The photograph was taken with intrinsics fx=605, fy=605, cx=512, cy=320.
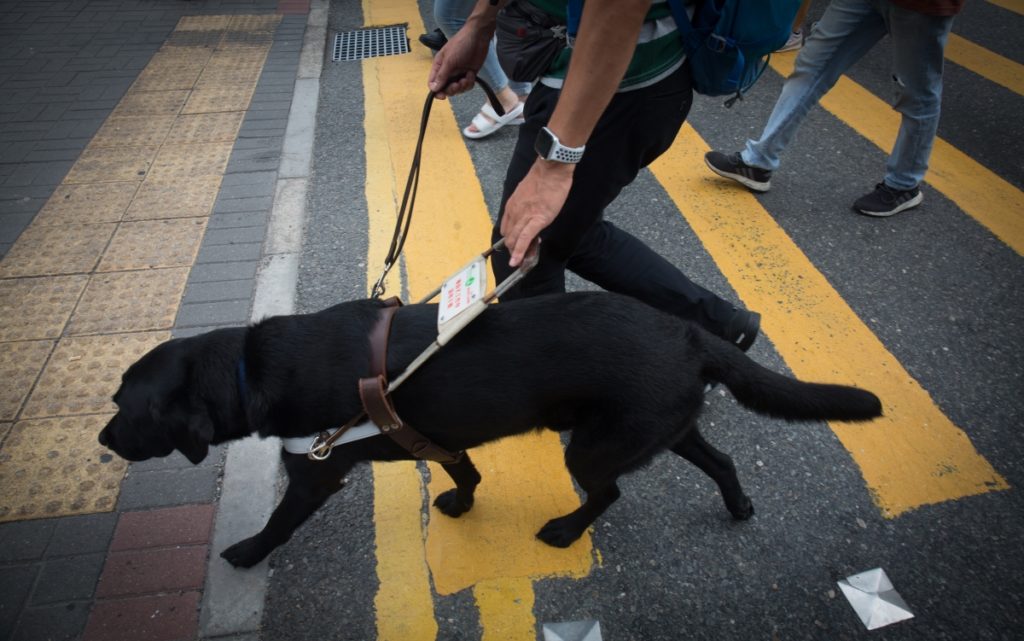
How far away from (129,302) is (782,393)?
3.15 m

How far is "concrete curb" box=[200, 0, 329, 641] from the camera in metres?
2.04

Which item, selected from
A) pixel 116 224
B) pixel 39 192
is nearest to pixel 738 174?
pixel 116 224

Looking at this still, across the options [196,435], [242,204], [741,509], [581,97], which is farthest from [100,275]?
[741,509]

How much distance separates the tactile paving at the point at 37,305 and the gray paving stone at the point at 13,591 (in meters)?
1.25

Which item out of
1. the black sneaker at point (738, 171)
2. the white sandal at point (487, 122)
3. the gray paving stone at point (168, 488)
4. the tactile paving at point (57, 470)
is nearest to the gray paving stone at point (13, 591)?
the tactile paving at point (57, 470)

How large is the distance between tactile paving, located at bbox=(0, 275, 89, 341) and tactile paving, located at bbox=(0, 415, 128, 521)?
0.62 metres

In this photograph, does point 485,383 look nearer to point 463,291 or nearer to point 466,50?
point 463,291

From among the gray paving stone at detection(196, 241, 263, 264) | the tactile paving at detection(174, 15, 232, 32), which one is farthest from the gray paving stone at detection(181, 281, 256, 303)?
the tactile paving at detection(174, 15, 232, 32)

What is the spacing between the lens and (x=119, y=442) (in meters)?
1.82

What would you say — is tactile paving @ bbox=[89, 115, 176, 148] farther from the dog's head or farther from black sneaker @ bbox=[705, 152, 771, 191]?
black sneaker @ bbox=[705, 152, 771, 191]

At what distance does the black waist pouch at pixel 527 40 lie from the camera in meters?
1.86

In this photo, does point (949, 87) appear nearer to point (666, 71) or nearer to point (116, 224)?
point (666, 71)

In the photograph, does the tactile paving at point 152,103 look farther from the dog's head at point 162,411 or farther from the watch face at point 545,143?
the watch face at point 545,143

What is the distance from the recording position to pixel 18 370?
281 cm
